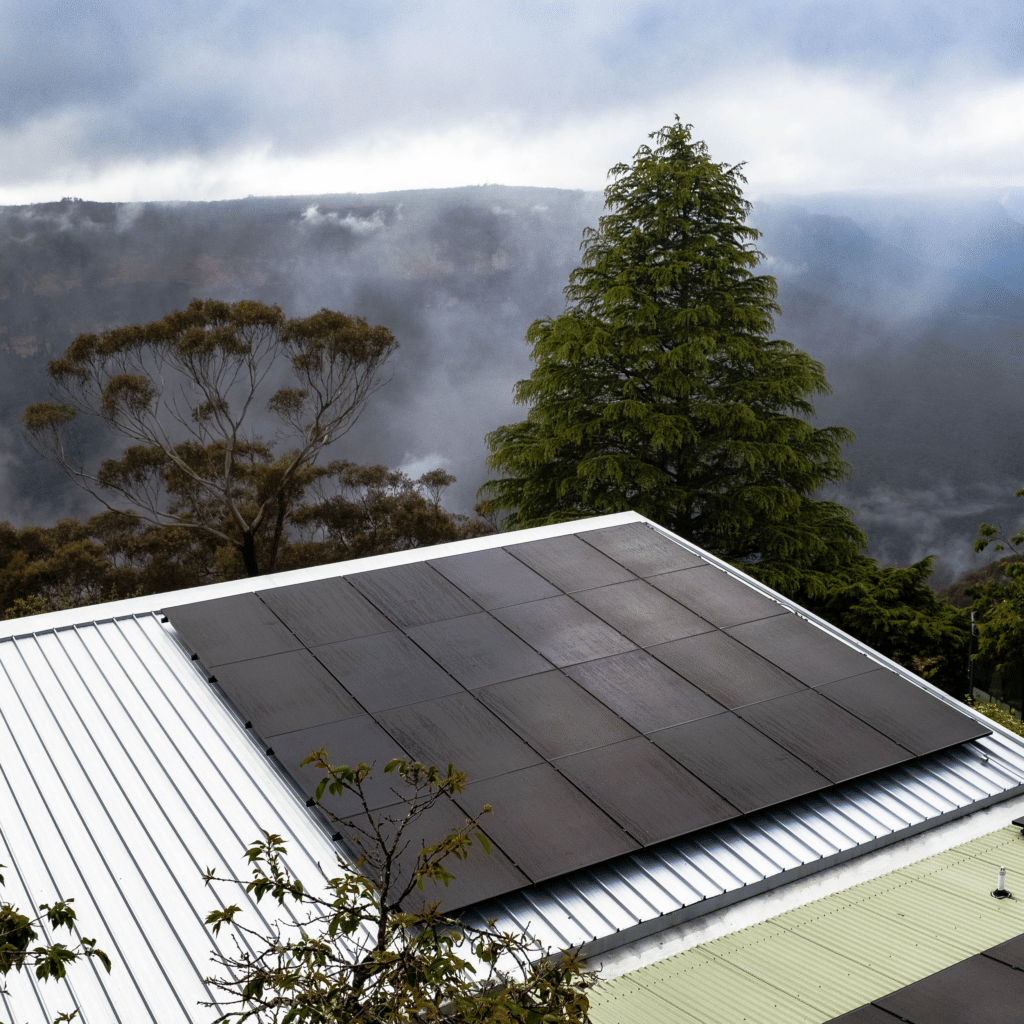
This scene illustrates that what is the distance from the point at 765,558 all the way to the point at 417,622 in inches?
788

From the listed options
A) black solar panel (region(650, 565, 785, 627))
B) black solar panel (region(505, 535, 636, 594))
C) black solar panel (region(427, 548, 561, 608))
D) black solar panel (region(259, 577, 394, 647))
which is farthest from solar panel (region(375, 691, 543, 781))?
black solar panel (region(650, 565, 785, 627))

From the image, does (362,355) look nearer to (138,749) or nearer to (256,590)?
(256,590)

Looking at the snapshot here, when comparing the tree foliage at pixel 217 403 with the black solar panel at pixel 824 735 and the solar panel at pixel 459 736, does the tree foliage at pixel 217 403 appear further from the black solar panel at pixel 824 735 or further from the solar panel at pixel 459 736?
the black solar panel at pixel 824 735

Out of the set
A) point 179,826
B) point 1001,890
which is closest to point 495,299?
point 179,826

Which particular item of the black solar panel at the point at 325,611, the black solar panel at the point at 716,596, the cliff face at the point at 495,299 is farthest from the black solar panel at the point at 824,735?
the cliff face at the point at 495,299

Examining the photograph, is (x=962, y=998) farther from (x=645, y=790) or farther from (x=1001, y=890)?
(x=645, y=790)

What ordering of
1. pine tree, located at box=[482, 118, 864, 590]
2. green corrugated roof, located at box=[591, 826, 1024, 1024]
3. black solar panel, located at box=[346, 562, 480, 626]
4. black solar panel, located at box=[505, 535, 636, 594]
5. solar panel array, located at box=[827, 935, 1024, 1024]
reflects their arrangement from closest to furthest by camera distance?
solar panel array, located at box=[827, 935, 1024, 1024]
green corrugated roof, located at box=[591, 826, 1024, 1024]
black solar panel, located at box=[346, 562, 480, 626]
black solar panel, located at box=[505, 535, 636, 594]
pine tree, located at box=[482, 118, 864, 590]

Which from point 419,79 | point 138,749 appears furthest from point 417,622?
point 419,79

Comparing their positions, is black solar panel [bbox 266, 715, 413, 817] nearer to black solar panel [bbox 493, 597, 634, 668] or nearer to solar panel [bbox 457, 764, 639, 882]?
solar panel [bbox 457, 764, 639, 882]

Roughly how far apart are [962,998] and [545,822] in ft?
12.1

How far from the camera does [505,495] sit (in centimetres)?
3269

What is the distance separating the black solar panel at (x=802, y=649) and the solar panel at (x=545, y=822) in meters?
3.58

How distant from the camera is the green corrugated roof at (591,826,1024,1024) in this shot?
25.8 feet

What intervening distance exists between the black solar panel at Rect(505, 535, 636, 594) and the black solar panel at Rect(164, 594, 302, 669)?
3517 millimetres
